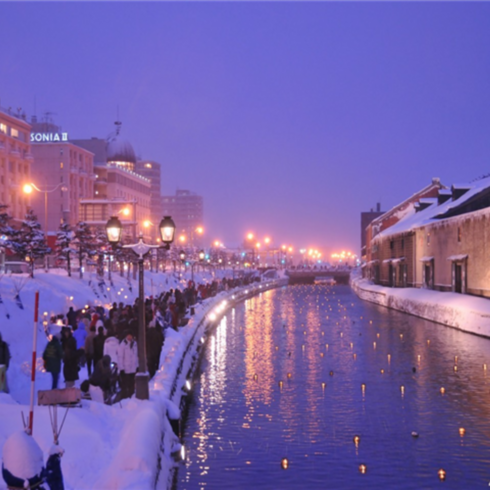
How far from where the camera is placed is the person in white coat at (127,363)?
1795 cm

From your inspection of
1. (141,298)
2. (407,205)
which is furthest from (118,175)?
(141,298)

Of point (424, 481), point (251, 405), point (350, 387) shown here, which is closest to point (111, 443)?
point (424, 481)

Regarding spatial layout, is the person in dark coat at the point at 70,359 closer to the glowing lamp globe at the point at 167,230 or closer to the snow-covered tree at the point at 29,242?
the glowing lamp globe at the point at 167,230

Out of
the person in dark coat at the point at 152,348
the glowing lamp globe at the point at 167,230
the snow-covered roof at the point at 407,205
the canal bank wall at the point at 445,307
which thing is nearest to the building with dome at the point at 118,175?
the snow-covered roof at the point at 407,205

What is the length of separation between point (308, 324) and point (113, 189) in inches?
3797

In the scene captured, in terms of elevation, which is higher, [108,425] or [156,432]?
[156,432]

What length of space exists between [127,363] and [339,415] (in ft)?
18.6

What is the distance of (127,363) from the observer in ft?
59.1

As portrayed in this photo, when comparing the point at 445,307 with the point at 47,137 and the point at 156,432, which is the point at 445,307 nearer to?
the point at 156,432

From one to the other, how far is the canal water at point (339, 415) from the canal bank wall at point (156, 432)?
54cm

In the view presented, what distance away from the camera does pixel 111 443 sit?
13375mm

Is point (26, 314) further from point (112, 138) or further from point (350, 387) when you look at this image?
point (112, 138)

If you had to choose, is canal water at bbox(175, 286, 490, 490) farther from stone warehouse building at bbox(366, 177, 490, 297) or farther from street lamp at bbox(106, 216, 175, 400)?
stone warehouse building at bbox(366, 177, 490, 297)

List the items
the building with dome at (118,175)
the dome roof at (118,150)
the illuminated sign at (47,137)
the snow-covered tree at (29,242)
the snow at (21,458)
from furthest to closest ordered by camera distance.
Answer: the dome roof at (118,150), the building with dome at (118,175), the illuminated sign at (47,137), the snow-covered tree at (29,242), the snow at (21,458)
